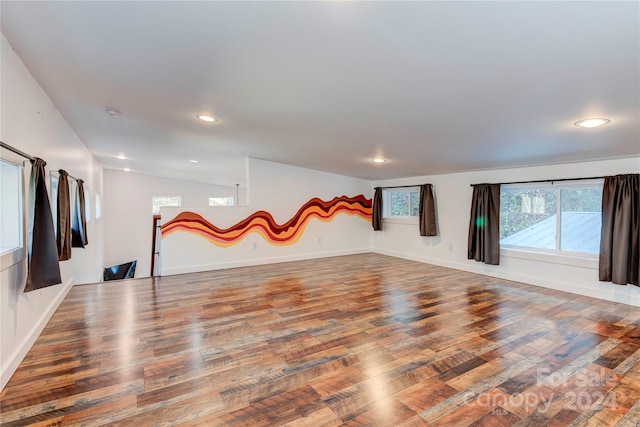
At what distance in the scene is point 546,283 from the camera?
4.54 m

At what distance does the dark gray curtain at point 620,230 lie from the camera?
12.0 feet

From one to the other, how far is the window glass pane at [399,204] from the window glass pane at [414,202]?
0.51ft

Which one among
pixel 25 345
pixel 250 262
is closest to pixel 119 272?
pixel 250 262

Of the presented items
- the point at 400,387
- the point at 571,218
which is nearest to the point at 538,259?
the point at 571,218

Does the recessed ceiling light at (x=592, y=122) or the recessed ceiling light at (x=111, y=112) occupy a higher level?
the recessed ceiling light at (x=111, y=112)

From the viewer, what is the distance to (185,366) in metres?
2.35

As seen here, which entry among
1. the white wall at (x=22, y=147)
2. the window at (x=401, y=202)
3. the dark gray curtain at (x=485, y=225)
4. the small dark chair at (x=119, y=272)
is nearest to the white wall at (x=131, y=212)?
the small dark chair at (x=119, y=272)

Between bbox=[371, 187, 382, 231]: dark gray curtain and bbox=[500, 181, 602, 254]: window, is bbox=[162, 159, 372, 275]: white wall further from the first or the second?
bbox=[500, 181, 602, 254]: window

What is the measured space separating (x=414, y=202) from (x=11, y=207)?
6.31 m

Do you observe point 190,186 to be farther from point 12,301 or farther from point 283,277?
point 12,301

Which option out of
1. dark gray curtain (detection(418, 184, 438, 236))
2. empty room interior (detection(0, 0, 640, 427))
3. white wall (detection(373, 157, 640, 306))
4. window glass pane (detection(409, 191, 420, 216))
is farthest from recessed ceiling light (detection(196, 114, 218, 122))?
window glass pane (detection(409, 191, 420, 216))

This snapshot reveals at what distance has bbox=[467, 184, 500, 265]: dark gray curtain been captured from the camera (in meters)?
5.03

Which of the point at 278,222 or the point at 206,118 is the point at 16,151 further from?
the point at 278,222

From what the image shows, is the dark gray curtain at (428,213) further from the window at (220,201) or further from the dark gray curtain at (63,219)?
the window at (220,201)
